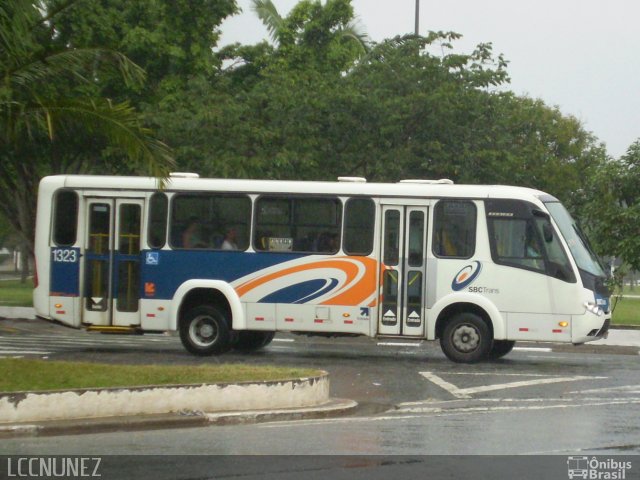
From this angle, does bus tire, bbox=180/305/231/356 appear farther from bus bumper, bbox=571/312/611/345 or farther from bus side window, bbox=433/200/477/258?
bus bumper, bbox=571/312/611/345

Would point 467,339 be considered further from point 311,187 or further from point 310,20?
point 310,20

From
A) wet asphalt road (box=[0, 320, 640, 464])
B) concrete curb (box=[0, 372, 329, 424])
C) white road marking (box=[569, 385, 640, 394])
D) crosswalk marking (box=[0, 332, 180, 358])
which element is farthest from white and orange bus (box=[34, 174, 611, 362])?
concrete curb (box=[0, 372, 329, 424])

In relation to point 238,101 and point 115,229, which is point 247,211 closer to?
point 115,229

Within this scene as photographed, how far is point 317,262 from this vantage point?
70.8 ft

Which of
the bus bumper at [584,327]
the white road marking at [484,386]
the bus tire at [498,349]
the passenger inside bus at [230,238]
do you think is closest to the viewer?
the white road marking at [484,386]

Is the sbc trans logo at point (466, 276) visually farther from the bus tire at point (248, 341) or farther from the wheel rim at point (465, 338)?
the bus tire at point (248, 341)

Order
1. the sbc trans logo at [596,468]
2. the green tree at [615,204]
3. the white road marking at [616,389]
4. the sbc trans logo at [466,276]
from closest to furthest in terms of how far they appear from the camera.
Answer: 1. the sbc trans logo at [596,468]
2. the white road marking at [616,389]
3. the sbc trans logo at [466,276]
4. the green tree at [615,204]

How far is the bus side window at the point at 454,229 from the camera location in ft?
69.4

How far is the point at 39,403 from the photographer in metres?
12.7

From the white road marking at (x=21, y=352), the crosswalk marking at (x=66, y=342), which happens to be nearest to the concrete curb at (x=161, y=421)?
the white road marking at (x=21, y=352)

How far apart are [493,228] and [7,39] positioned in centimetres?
926

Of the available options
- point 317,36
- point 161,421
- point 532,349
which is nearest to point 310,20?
point 317,36

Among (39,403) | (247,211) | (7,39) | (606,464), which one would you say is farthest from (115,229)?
(606,464)

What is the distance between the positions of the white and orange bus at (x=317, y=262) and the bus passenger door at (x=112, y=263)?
0.02 m
